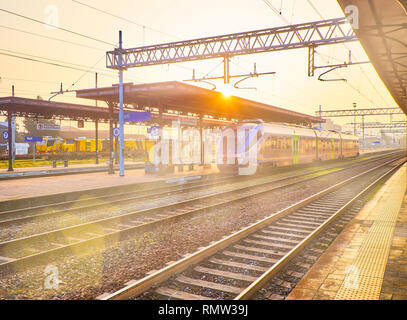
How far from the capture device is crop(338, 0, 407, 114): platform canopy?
6574 millimetres

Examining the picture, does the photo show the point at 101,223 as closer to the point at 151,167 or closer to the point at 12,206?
the point at 12,206

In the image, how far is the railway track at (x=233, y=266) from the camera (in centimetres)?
439

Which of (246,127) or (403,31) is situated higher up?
(403,31)

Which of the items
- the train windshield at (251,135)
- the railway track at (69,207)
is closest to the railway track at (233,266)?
the railway track at (69,207)

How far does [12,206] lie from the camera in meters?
11.0

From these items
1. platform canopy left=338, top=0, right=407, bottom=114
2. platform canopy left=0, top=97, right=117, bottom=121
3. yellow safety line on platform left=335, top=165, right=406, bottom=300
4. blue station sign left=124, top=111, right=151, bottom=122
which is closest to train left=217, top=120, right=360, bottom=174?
blue station sign left=124, top=111, right=151, bottom=122

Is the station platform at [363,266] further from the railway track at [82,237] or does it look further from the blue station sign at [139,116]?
the blue station sign at [139,116]

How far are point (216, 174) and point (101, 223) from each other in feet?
42.5

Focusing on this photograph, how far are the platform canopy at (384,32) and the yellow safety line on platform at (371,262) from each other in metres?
3.75

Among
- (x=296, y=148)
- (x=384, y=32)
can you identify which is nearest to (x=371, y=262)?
(x=384, y=32)

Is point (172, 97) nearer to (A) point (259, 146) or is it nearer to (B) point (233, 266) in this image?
(A) point (259, 146)
